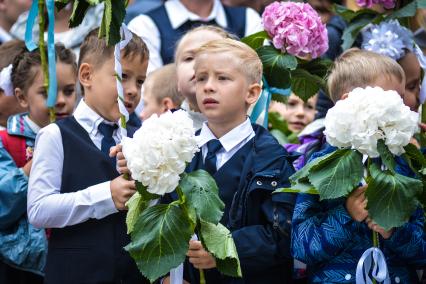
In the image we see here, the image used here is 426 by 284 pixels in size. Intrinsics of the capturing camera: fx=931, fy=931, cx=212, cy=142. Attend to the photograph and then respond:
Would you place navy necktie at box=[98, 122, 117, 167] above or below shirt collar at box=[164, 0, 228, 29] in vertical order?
above

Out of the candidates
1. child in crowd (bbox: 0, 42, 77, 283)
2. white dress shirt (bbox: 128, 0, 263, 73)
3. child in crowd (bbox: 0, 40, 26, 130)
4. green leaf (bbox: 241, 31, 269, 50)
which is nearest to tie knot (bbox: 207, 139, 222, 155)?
green leaf (bbox: 241, 31, 269, 50)

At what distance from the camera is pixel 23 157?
495cm

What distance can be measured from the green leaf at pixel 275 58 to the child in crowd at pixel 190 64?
0.92 ft

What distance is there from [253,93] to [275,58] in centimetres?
40

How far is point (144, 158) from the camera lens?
11.7ft

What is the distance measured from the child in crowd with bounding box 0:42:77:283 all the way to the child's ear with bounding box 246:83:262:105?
46.8 inches

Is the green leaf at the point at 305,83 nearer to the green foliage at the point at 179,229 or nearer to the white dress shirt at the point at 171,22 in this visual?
Result: the white dress shirt at the point at 171,22

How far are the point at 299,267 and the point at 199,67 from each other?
42.2 inches

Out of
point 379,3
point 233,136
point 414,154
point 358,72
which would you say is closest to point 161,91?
point 233,136

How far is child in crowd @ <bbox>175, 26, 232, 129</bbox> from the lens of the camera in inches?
190

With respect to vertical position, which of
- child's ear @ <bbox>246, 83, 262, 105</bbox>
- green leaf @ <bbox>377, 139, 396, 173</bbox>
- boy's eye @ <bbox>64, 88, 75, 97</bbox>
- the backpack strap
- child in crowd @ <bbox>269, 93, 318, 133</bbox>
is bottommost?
child in crowd @ <bbox>269, 93, 318, 133</bbox>

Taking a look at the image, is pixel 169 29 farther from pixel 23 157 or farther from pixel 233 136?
pixel 233 136

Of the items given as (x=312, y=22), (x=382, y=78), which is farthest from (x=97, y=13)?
(x=382, y=78)

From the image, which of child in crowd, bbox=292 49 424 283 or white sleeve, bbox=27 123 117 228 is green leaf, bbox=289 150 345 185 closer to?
child in crowd, bbox=292 49 424 283
